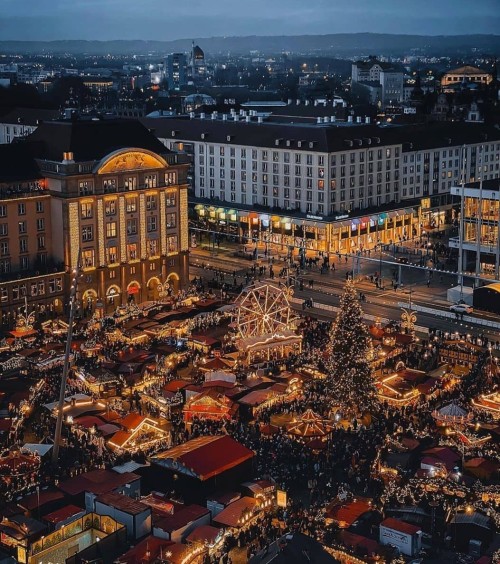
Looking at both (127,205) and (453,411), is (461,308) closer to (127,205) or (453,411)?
(453,411)

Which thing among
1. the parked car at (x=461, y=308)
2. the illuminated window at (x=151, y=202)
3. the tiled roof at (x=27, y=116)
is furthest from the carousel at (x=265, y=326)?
the tiled roof at (x=27, y=116)

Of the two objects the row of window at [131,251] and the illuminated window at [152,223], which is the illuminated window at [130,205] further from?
the row of window at [131,251]

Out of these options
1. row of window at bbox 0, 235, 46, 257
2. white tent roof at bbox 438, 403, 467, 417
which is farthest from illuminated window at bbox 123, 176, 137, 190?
white tent roof at bbox 438, 403, 467, 417

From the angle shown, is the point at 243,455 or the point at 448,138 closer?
the point at 243,455

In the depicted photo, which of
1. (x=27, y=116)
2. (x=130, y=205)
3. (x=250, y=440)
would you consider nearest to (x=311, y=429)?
(x=250, y=440)

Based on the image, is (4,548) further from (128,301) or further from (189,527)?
(128,301)

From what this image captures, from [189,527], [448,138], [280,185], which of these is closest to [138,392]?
[189,527]

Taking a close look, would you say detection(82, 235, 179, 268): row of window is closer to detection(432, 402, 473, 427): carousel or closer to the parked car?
the parked car
